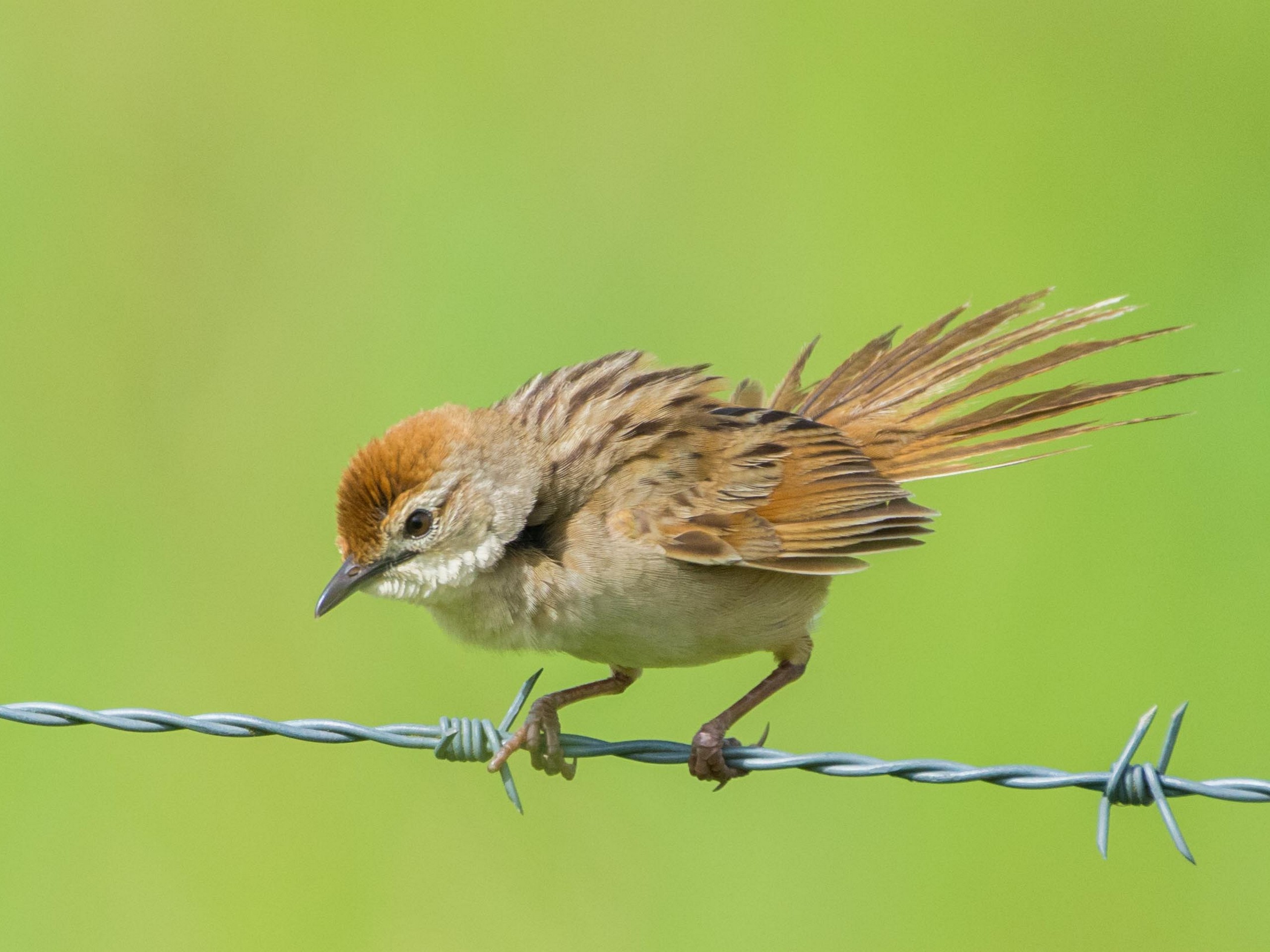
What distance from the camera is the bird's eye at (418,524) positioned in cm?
485

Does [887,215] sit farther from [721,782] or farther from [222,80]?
[721,782]

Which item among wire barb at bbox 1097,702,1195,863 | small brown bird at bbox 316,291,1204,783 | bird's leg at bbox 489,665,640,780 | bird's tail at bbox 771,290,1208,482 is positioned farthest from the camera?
bird's tail at bbox 771,290,1208,482

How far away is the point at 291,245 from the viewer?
9.73 meters

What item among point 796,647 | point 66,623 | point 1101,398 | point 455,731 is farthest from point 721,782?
point 66,623

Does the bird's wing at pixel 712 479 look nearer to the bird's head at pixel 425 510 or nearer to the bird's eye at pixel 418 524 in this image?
the bird's head at pixel 425 510

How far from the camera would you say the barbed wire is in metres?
3.51

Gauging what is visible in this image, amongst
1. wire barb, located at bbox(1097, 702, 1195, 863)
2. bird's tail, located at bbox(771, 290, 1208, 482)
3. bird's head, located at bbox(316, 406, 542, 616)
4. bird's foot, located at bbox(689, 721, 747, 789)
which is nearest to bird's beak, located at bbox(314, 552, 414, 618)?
bird's head, located at bbox(316, 406, 542, 616)

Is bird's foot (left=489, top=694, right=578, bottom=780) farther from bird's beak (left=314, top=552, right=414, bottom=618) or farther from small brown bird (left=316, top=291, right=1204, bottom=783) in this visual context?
bird's beak (left=314, top=552, right=414, bottom=618)

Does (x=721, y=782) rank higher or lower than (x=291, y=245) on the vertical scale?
lower

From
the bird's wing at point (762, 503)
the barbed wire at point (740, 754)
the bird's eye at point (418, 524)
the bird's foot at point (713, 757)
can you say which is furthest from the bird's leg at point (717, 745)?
the bird's eye at point (418, 524)

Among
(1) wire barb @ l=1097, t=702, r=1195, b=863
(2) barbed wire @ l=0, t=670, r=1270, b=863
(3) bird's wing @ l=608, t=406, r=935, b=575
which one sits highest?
(3) bird's wing @ l=608, t=406, r=935, b=575

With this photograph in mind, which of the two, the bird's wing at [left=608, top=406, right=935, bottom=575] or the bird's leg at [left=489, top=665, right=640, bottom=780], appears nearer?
the bird's leg at [left=489, top=665, right=640, bottom=780]

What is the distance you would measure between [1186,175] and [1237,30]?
131 centimetres

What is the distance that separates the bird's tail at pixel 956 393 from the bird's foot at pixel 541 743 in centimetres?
158
